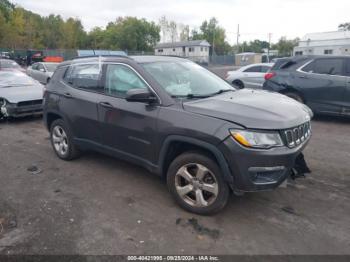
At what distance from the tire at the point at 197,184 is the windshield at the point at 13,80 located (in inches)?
280

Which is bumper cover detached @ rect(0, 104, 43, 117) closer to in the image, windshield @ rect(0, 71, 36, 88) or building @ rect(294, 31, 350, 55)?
windshield @ rect(0, 71, 36, 88)

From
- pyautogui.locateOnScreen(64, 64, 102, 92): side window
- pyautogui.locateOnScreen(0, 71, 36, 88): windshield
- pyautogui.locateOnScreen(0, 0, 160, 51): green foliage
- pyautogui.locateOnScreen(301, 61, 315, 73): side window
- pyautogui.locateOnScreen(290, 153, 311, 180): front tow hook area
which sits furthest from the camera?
pyautogui.locateOnScreen(0, 0, 160, 51): green foliage

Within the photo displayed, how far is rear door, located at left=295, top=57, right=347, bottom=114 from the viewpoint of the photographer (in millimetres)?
7677

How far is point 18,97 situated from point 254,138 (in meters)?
7.13

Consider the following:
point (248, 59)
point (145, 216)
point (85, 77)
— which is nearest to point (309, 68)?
point (85, 77)

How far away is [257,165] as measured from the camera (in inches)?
120

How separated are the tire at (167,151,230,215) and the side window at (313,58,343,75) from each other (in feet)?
19.9

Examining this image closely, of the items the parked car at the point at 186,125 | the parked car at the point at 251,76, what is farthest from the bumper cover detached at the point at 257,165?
the parked car at the point at 251,76

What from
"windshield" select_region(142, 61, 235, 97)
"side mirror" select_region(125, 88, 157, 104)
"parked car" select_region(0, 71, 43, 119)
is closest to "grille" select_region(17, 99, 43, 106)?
"parked car" select_region(0, 71, 43, 119)

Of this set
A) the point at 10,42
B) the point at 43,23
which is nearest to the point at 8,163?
the point at 10,42

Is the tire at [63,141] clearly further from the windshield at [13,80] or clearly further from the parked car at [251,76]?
the parked car at [251,76]

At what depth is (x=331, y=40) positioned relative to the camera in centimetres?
4034

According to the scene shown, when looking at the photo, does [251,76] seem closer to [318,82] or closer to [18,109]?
[318,82]

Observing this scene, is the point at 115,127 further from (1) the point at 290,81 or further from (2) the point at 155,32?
(2) the point at 155,32
